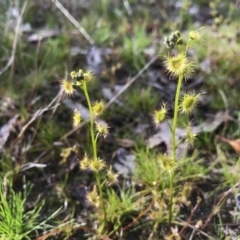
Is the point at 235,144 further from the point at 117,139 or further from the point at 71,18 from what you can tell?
the point at 71,18

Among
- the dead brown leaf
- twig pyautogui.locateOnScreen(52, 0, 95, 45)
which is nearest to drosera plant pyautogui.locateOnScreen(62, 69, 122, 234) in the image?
the dead brown leaf

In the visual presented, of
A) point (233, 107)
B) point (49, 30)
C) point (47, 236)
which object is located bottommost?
point (47, 236)

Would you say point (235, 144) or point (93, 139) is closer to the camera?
point (93, 139)

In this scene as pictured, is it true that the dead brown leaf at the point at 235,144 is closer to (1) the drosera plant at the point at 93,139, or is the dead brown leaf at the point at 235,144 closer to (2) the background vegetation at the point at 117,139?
(2) the background vegetation at the point at 117,139

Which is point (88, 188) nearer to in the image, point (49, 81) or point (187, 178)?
point (187, 178)

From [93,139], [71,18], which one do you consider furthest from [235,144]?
[71,18]

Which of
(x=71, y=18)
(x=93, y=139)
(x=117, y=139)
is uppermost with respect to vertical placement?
(x=71, y=18)

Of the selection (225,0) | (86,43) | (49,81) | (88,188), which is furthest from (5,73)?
(225,0)

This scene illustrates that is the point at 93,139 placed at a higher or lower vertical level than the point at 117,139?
higher

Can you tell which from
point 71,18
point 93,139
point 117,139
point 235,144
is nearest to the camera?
point 93,139

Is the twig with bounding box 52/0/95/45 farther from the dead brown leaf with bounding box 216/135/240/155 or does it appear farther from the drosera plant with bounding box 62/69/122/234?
the dead brown leaf with bounding box 216/135/240/155

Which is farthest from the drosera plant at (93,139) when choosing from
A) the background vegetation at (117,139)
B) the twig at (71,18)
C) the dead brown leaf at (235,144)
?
the twig at (71,18)
